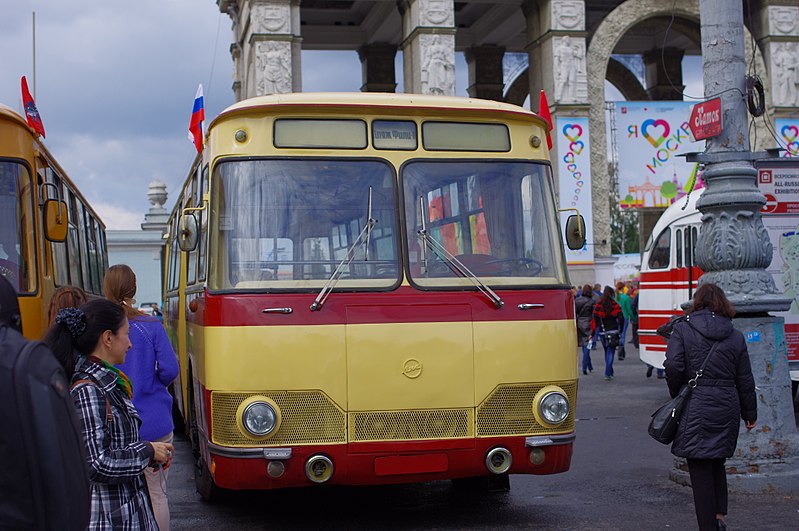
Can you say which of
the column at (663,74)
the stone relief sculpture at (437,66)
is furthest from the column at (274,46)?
the column at (663,74)

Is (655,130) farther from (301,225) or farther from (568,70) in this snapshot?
(301,225)

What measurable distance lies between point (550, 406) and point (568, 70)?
30.5m

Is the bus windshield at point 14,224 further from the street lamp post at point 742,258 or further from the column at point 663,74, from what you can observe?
the column at point 663,74

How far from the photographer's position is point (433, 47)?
35.7 m

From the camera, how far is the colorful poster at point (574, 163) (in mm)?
35688

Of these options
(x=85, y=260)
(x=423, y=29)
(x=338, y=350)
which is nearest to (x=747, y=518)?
(x=338, y=350)

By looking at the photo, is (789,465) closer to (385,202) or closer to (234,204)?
(385,202)

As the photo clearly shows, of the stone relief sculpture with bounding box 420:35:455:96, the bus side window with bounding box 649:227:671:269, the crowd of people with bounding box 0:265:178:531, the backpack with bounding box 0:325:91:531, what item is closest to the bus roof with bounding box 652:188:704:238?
the bus side window with bounding box 649:227:671:269

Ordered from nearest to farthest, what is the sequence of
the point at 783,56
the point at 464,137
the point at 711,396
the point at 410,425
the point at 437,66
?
the point at 711,396
the point at 410,425
the point at 464,137
the point at 437,66
the point at 783,56

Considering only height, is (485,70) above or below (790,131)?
above

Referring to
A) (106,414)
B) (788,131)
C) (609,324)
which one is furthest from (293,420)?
(788,131)

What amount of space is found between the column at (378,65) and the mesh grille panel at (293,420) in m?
42.9

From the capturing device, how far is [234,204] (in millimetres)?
7160

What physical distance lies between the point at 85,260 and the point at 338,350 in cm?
683
